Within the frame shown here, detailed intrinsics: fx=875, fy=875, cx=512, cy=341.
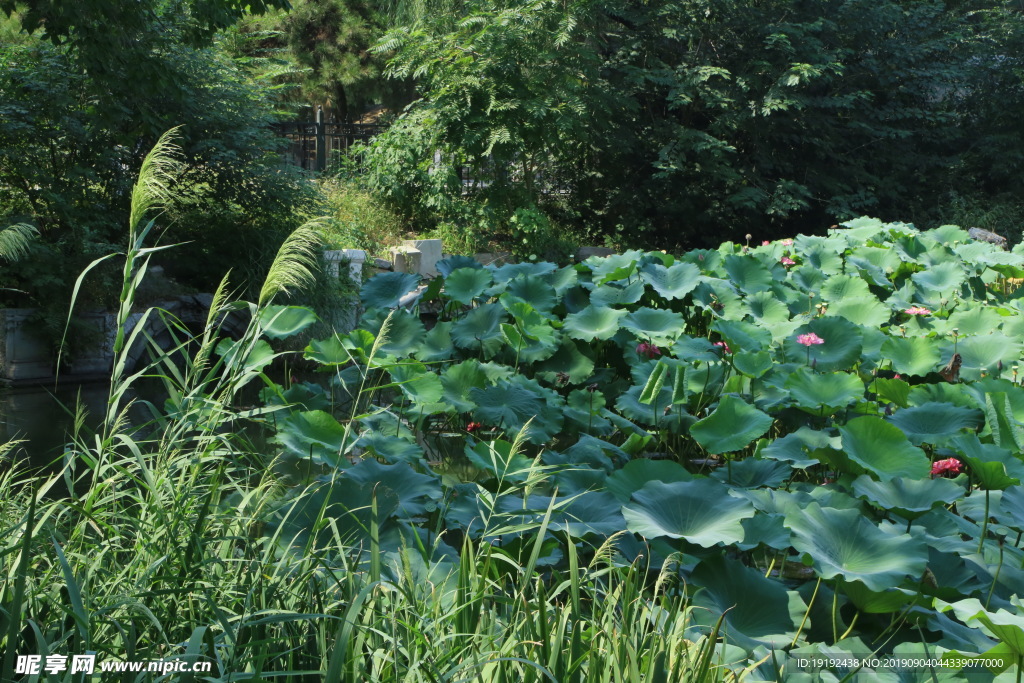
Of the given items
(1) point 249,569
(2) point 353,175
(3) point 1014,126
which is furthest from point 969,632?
(3) point 1014,126

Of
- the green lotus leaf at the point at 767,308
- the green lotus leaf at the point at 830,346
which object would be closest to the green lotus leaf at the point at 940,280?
the green lotus leaf at the point at 767,308

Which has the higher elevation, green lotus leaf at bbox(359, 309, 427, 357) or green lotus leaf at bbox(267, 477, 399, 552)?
green lotus leaf at bbox(267, 477, 399, 552)

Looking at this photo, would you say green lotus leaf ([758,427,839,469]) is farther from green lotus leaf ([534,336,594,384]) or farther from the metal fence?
the metal fence

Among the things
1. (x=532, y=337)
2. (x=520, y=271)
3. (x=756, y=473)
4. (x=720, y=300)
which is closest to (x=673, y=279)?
(x=720, y=300)

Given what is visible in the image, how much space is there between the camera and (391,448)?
2791 mm

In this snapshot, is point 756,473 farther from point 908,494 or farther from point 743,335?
point 743,335

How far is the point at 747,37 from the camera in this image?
12.5m

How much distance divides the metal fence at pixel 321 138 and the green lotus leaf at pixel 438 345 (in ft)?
31.3

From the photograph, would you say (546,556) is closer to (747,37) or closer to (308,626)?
(308,626)

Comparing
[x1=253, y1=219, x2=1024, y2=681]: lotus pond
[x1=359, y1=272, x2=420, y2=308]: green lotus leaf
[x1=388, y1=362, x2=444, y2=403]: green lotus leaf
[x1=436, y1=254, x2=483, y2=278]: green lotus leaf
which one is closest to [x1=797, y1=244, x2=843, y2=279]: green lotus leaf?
[x1=253, y1=219, x2=1024, y2=681]: lotus pond

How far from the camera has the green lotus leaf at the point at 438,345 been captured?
3.92 meters

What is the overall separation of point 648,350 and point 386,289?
1321 millimetres

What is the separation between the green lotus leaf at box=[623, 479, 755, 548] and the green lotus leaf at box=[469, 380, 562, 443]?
1.00 meters

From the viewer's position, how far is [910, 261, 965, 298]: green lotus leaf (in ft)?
15.5
